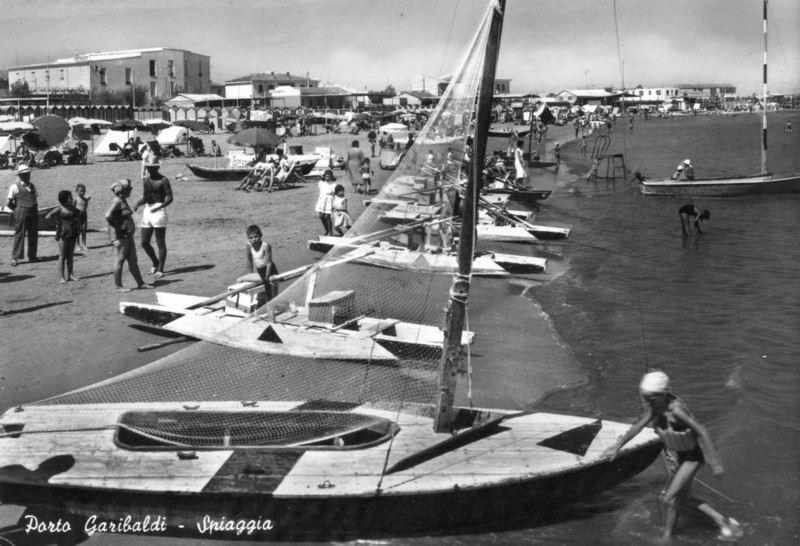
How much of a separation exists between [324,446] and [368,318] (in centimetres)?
448

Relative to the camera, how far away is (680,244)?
24109mm

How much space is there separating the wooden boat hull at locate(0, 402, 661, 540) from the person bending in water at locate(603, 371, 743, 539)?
0.60m

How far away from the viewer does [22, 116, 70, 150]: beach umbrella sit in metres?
35.8

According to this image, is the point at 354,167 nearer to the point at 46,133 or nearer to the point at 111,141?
the point at 46,133

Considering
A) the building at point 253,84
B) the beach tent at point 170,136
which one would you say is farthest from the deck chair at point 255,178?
the building at point 253,84

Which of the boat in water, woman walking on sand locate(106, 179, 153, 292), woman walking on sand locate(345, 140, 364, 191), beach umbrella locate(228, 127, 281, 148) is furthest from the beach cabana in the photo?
the boat in water

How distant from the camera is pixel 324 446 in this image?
717 centimetres

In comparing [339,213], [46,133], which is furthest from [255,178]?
[46,133]


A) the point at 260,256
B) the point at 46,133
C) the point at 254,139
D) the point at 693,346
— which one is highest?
the point at 46,133

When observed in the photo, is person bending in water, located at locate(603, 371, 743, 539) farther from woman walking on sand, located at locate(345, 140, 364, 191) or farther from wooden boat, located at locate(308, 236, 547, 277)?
woman walking on sand, located at locate(345, 140, 364, 191)

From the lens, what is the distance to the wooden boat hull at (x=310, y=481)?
6434 mm

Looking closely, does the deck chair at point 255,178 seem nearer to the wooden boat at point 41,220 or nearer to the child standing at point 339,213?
the wooden boat at point 41,220

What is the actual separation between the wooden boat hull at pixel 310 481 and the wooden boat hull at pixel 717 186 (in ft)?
100

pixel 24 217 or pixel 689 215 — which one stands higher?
pixel 24 217
